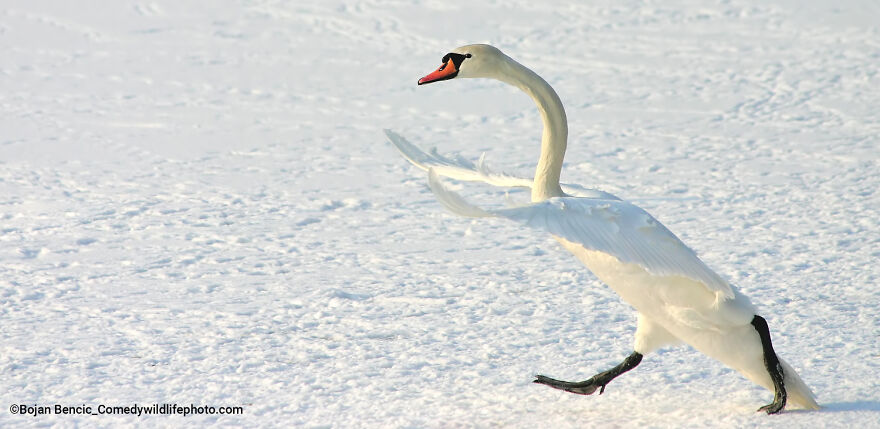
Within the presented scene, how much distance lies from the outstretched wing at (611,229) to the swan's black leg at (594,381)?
43 centimetres

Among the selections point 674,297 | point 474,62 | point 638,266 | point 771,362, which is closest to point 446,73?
point 474,62

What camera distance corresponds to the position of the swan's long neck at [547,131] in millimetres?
3051

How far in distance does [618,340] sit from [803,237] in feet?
4.59

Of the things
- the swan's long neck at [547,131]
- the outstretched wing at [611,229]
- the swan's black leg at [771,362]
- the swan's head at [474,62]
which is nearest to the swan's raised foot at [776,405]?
the swan's black leg at [771,362]

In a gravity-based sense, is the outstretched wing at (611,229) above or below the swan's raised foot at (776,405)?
above

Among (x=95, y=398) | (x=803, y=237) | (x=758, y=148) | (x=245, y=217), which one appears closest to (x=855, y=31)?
(x=758, y=148)

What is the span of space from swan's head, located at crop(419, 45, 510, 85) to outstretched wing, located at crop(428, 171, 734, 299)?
62 centimetres

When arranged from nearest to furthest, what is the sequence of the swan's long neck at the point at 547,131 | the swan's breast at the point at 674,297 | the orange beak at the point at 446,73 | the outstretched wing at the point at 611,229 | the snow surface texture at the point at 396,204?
the outstretched wing at the point at 611,229
the swan's breast at the point at 674,297
the swan's long neck at the point at 547,131
the orange beak at the point at 446,73
the snow surface texture at the point at 396,204

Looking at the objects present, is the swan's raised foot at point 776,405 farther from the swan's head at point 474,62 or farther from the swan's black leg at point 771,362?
the swan's head at point 474,62

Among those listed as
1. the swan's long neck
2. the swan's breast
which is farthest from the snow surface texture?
the swan's long neck

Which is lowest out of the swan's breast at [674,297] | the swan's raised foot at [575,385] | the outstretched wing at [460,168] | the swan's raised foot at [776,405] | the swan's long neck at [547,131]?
the swan's raised foot at [575,385]

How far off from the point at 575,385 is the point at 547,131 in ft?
2.53

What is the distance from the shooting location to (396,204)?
5.30 m

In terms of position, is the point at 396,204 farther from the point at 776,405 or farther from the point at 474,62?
the point at 776,405
